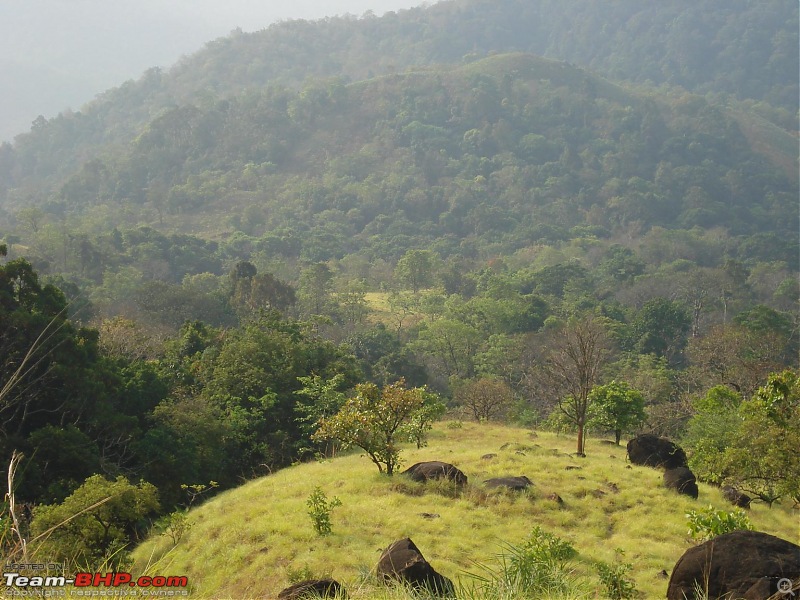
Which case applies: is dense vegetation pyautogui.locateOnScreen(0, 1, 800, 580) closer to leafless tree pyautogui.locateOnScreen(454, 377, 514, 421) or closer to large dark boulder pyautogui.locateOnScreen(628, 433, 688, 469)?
leafless tree pyautogui.locateOnScreen(454, 377, 514, 421)

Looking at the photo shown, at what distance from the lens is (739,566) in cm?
775

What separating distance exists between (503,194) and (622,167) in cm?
3222

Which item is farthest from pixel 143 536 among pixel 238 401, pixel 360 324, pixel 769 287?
pixel 769 287

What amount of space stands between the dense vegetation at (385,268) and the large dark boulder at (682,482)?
0.87 metres

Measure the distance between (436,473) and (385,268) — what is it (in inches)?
2697

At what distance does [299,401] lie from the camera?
2644 cm

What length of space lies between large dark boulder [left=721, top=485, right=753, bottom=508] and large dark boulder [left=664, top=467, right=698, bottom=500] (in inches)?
45.4

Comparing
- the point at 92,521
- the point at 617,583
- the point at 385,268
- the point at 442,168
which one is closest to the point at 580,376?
the point at 617,583

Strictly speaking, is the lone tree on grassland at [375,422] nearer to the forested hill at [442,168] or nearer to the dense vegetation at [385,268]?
the dense vegetation at [385,268]

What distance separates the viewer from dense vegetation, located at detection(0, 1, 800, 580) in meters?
20.3

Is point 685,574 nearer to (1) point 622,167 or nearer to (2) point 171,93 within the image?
(1) point 622,167

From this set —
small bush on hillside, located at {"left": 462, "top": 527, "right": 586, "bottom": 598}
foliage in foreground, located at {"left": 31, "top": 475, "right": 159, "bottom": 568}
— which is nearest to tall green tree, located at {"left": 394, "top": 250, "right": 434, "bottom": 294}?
foliage in foreground, located at {"left": 31, "top": 475, "right": 159, "bottom": 568}

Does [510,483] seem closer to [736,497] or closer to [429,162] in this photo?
[736,497]

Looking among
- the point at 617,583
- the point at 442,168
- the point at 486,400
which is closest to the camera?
the point at 617,583
